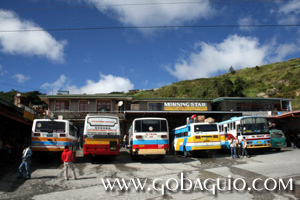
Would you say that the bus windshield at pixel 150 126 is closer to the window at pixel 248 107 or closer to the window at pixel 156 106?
the window at pixel 156 106

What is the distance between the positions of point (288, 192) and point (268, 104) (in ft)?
108

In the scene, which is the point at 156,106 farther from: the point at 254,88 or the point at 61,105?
the point at 254,88

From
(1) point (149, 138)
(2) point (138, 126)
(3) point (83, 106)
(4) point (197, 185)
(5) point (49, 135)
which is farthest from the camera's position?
(3) point (83, 106)

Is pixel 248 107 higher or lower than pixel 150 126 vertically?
higher

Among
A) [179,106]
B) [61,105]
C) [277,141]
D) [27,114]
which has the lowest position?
[277,141]

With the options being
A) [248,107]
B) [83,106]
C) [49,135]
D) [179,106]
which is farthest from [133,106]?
[49,135]

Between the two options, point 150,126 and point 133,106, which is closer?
point 150,126

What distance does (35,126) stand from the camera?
1412 centimetres

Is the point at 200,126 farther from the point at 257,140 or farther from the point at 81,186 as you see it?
the point at 81,186

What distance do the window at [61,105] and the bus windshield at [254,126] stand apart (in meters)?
24.2

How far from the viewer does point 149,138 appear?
14.8 m

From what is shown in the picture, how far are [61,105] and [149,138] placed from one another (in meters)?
22.4

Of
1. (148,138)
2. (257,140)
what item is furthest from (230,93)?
(148,138)

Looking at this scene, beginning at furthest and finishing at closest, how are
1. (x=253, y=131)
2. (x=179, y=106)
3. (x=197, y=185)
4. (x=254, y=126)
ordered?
(x=179, y=106) → (x=254, y=126) → (x=253, y=131) → (x=197, y=185)
